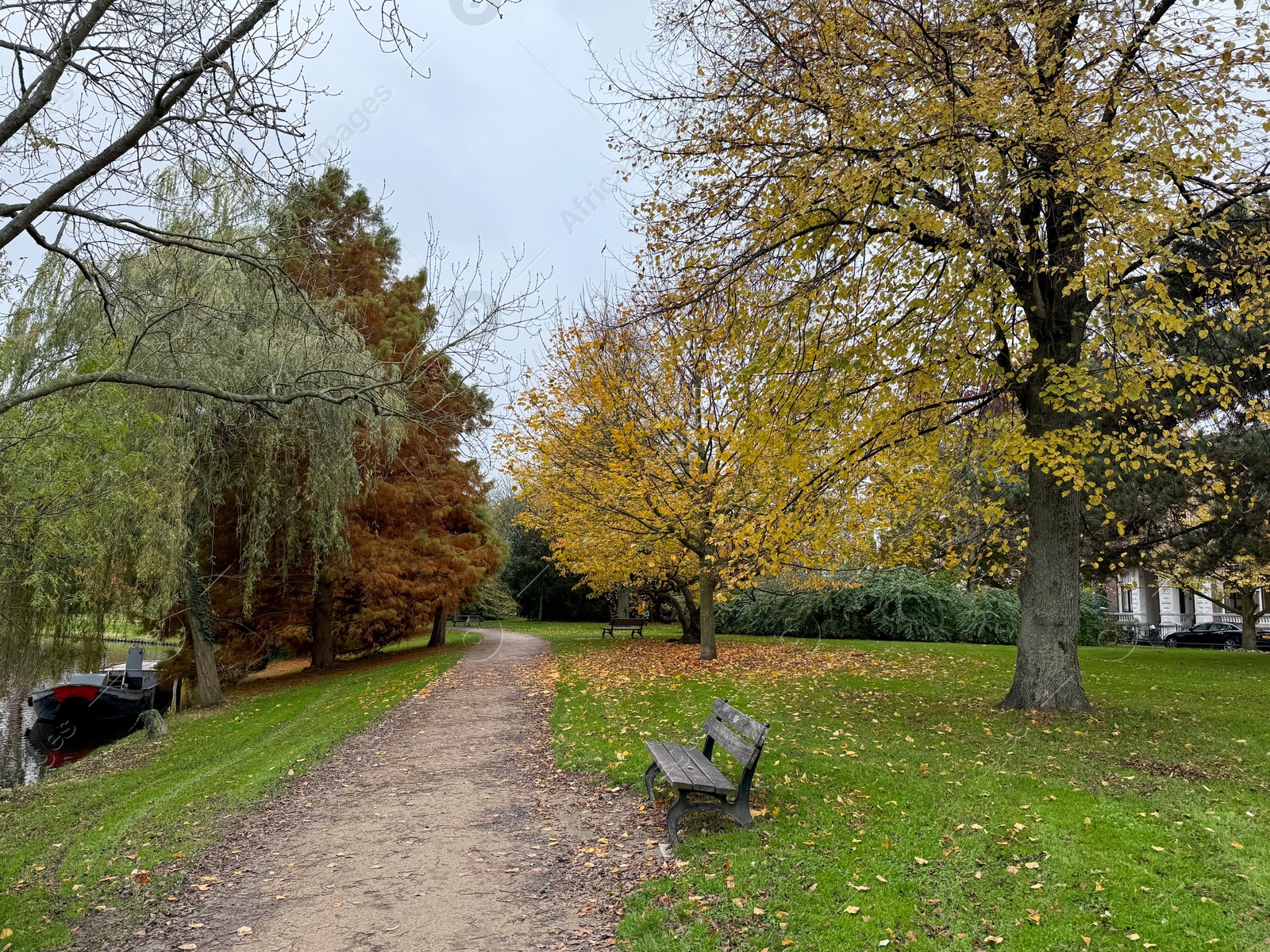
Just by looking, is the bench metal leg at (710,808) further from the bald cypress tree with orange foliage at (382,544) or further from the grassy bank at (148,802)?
the bald cypress tree with orange foliage at (382,544)

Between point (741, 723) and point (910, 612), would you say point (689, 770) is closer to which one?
point (741, 723)

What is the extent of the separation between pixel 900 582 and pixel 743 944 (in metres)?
20.5

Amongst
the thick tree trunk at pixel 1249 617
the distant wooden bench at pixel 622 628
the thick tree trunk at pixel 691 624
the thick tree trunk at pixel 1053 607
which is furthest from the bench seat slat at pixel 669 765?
the thick tree trunk at pixel 1249 617

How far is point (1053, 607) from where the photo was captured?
8.67 meters

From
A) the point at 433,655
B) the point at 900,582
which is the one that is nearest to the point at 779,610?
the point at 900,582

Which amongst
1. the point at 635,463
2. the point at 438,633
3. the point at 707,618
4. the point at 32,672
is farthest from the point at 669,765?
the point at 438,633

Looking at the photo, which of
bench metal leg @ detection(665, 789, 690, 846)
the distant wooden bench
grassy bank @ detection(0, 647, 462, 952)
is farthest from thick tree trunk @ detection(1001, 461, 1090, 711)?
the distant wooden bench

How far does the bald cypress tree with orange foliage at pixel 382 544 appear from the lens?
1719 centimetres

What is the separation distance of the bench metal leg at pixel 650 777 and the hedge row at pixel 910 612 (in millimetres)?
16157

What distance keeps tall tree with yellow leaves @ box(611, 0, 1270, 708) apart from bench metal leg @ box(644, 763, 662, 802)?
406 cm

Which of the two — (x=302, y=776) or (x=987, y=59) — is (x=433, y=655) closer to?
(x=302, y=776)

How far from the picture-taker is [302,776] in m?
7.98

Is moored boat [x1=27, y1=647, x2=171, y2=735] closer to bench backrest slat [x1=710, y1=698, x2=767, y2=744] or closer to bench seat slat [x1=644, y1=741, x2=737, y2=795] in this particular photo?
bench seat slat [x1=644, y1=741, x2=737, y2=795]

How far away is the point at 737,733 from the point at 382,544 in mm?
13748
